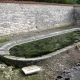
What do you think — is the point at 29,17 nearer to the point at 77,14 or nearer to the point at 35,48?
the point at 35,48

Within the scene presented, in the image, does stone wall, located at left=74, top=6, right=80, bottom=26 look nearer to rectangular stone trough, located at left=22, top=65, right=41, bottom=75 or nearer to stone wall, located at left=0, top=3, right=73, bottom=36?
stone wall, located at left=0, top=3, right=73, bottom=36

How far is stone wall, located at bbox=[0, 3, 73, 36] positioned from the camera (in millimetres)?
11203

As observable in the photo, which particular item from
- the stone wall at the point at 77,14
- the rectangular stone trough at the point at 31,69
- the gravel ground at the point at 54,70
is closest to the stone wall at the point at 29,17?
the stone wall at the point at 77,14

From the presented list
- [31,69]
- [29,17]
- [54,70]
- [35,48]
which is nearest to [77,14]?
[29,17]

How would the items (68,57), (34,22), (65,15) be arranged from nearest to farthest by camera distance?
1. (68,57)
2. (34,22)
3. (65,15)

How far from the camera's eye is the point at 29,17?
12.8m

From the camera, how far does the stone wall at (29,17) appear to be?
1120 cm

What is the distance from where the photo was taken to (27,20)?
1267 centimetres

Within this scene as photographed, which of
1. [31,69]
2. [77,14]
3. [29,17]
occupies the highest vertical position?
[29,17]

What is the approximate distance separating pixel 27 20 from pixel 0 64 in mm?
6319

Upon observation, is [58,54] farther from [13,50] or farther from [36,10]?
[36,10]

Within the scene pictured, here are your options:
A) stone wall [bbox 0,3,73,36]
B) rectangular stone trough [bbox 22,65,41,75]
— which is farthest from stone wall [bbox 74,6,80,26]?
rectangular stone trough [bbox 22,65,41,75]

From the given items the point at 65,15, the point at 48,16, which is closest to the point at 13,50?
the point at 48,16

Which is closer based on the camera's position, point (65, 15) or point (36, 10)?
point (36, 10)
